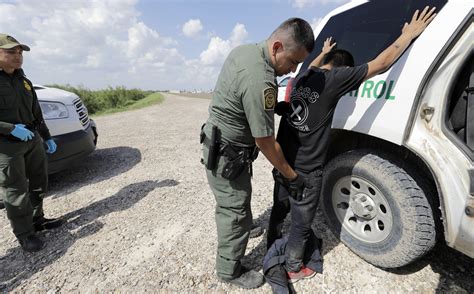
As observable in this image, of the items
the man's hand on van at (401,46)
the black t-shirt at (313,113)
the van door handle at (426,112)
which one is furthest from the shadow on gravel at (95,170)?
the van door handle at (426,112)

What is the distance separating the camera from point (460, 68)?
152 centimetres

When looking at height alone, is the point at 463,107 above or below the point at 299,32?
below

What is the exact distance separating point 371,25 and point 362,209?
1.45 metres

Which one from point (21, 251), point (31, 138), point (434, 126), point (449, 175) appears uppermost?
point (434, 126)

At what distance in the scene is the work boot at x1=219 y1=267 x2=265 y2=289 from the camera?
2070mm

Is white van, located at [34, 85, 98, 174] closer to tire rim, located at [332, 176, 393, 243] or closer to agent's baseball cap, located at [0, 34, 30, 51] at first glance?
agent's baseball cap, located at [0, 34, 30, 51]

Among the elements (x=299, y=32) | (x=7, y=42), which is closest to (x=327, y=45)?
(x=299, y=32)

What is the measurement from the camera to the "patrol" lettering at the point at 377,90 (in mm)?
1784

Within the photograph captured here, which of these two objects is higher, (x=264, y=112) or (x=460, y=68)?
(x=460, y=68)

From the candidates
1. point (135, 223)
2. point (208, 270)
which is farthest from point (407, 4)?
point (135, 223)

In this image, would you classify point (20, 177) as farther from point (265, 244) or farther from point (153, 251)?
point (265, 244)

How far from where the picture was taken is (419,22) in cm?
169

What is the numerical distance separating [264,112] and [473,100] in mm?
1182

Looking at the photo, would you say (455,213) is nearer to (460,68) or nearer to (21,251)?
(460,68)
